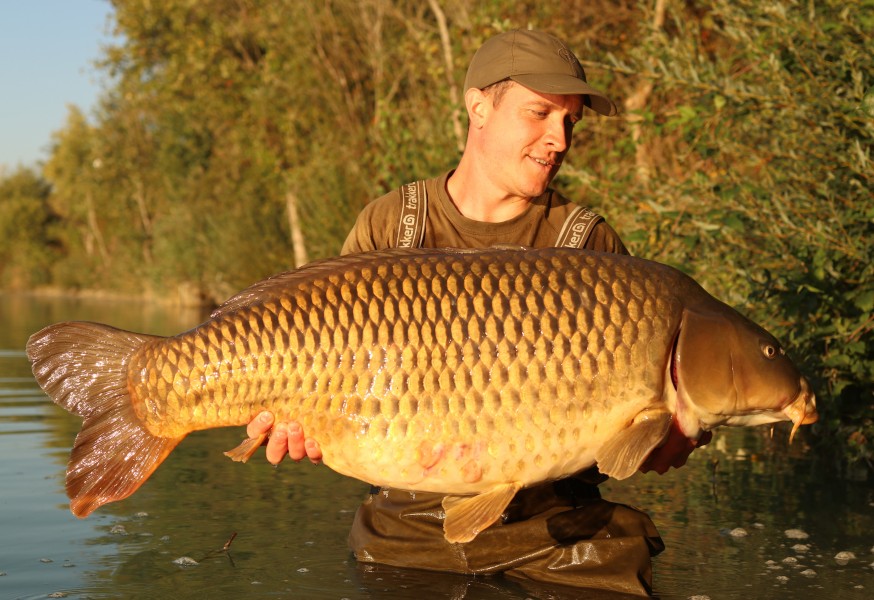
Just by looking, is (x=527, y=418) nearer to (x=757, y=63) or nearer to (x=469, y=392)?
(x=469, y=392)

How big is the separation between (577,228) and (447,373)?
3.18 feet

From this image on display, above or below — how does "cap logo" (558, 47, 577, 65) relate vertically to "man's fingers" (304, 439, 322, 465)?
above

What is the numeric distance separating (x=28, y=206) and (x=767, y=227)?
55.0 metres

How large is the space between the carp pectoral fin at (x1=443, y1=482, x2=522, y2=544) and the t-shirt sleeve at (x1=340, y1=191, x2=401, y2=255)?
3.28 feet

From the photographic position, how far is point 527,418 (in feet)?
8.69

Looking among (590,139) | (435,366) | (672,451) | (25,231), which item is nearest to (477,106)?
(435,366)

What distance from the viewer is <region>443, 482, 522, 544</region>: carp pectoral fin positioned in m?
2.72

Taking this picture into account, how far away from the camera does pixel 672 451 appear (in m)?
2.90

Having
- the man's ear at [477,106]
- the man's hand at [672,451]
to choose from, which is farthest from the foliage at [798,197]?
the man's hand at [672,451]

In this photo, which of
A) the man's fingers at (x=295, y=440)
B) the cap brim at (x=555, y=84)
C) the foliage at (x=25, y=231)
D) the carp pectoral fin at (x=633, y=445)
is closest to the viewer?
the carp pectoral fin at (x=633, y=445)

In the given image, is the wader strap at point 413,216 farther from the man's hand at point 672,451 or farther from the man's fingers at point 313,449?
the man's hand at point 672,451

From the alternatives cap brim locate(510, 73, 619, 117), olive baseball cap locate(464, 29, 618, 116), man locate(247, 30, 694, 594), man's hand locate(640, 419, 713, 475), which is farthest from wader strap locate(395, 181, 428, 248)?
man's hand locate(640, 419, 713, 475)

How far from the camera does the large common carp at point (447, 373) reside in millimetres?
2652

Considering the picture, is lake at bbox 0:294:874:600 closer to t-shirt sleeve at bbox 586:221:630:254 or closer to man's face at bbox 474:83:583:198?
t-shirt sleeve at bbox 586:221:630:254
